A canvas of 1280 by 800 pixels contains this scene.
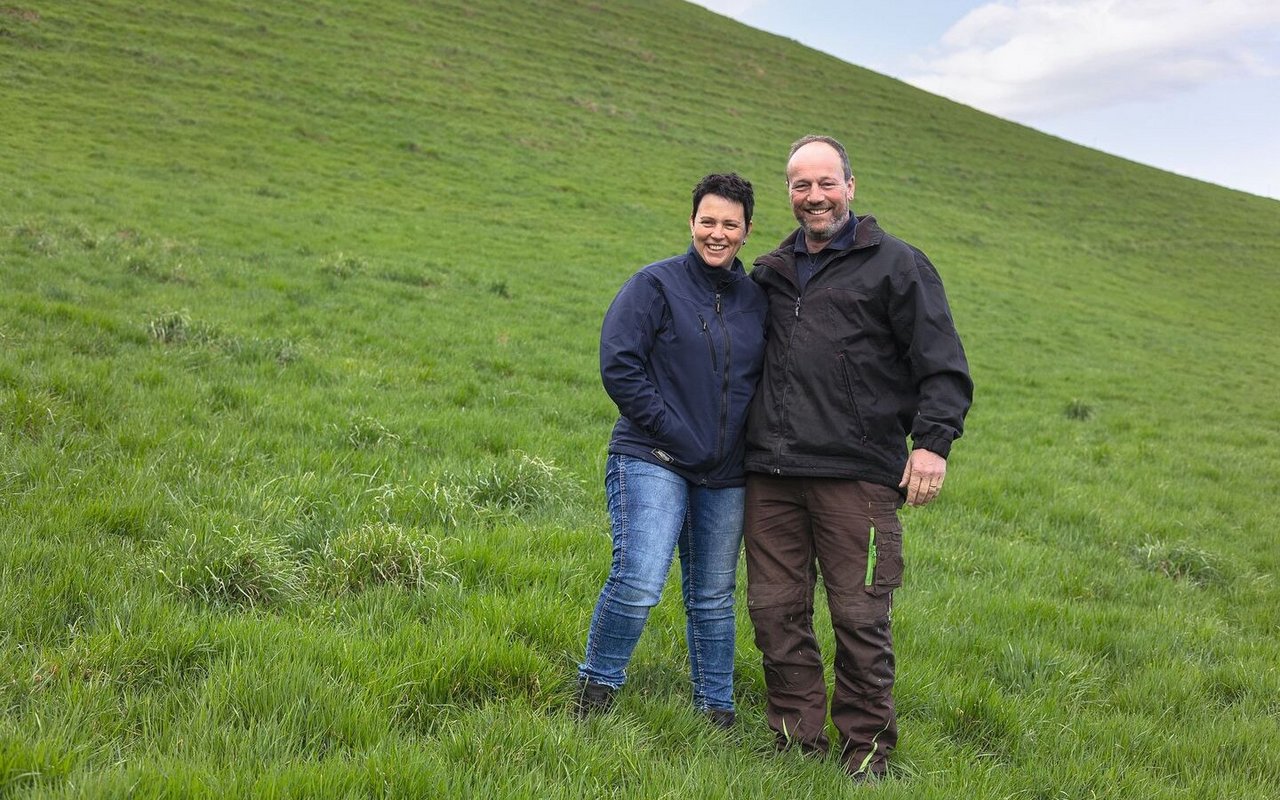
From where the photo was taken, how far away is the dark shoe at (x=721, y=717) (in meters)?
3.80

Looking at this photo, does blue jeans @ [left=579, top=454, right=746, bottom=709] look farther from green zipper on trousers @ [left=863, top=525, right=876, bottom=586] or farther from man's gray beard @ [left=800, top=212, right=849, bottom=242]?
man's gray beard @ [left=800, top=212, right=849, bottom=242]

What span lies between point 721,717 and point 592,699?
659 millimetres

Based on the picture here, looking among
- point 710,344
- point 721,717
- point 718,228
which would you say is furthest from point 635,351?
point 721,717

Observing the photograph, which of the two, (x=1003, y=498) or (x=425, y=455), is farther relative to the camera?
(x=1003, y=498)

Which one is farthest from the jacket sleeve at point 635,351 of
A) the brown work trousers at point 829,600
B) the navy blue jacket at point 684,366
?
the brown work trousers at point 829,600

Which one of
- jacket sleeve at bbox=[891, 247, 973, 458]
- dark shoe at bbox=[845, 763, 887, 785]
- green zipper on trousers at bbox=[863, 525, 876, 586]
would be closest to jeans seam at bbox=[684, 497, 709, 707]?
dark shoe at bbox=[845, 763, 887, 785]

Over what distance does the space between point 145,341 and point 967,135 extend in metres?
54.7

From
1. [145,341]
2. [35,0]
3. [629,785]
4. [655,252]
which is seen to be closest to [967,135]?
[655,252]

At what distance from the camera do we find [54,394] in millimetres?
6512

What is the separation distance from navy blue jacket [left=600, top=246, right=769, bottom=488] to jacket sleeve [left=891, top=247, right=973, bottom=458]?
70 cm

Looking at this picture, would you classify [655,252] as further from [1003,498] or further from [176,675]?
[176,675]

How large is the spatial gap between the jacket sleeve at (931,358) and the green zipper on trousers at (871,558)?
0.46 m

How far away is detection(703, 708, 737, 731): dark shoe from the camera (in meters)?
3.80

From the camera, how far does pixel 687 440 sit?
370cm
